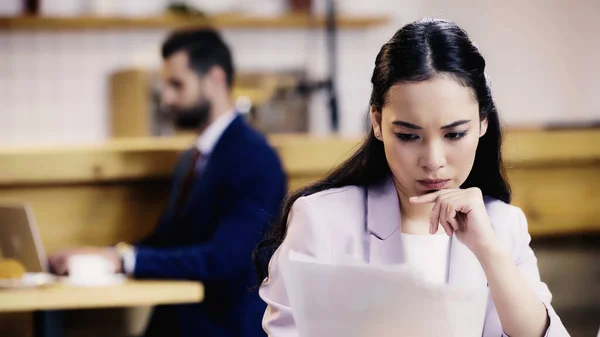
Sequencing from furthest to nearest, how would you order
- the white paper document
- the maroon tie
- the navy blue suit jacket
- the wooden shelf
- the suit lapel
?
the wooden shelf
the maroon tie
the suit lapel
the navy blue suit jacket
the white paper document

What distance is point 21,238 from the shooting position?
2.65 meters

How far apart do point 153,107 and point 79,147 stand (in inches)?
123

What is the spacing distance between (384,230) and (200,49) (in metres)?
2.11

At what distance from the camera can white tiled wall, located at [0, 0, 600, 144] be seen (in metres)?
6.32


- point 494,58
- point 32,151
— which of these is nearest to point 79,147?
point 32,151

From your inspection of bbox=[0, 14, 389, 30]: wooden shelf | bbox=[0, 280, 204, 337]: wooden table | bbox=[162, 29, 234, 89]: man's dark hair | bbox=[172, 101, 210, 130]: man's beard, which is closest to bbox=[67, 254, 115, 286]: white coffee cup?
bbox=[0, 280, 204, 337]: wooden table

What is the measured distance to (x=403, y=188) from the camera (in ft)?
4.66

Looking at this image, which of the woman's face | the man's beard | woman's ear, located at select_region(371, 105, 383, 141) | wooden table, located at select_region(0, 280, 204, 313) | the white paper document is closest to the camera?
the white paper document

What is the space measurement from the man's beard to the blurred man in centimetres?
6

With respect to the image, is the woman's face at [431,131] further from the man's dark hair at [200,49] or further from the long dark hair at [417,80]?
the man's dark hair at [200,49]

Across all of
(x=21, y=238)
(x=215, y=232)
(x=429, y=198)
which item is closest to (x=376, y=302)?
(x=429, y=198)

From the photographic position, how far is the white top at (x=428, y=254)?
142 centimetres

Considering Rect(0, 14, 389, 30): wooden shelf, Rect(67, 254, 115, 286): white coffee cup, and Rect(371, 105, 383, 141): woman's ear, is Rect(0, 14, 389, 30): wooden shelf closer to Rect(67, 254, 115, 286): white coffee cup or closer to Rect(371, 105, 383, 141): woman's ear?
Rect(67, 254, 115, 286): white coffee cup

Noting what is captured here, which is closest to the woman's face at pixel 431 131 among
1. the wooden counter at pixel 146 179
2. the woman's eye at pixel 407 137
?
the woman's eye at pixel 407 137
